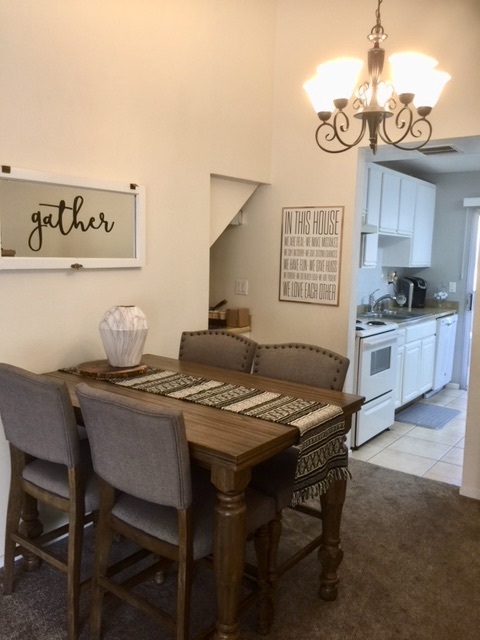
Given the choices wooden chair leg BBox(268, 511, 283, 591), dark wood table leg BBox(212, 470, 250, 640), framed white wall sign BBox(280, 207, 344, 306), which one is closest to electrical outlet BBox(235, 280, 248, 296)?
framed white wall sign BBox(280, 207, 344, 306)

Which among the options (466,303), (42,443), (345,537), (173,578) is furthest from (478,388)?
(466,303)

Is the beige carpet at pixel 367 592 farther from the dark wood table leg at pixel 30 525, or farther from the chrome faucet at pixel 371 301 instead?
the chrome faucet at pixel 371 301

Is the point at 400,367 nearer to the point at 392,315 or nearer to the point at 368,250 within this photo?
the point at 392,315

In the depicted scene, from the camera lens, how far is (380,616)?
2.19 m

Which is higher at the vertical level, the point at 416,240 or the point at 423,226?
the point at 423,226

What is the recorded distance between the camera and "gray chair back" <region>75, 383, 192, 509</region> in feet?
5.38

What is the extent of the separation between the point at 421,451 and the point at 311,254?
174cm

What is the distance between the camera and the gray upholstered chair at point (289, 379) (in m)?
2.08

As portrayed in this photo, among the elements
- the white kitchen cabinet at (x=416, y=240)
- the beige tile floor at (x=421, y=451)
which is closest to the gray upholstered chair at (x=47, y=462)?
the beige tile floor at (x=421, y=451)

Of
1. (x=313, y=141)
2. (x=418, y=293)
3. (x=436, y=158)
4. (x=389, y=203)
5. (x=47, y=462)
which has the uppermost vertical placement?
(x=436, y=158)

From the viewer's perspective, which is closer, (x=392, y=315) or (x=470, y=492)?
(x=470, y=492)

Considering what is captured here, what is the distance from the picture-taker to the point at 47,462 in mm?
2250

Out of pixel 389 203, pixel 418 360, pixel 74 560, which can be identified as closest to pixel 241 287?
pixel 389 203

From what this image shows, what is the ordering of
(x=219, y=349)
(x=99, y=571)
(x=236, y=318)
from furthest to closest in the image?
(x=236, y=318) → (x=219, y=349) → (x=99, y=571)
